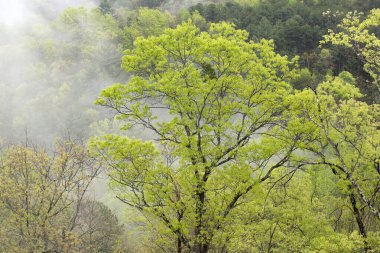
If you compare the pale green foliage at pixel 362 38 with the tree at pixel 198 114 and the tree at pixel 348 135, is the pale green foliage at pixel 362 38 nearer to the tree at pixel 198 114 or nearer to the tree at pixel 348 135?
the tree at pixel 348 135

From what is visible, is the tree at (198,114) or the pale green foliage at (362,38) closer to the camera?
the pale green foliage at (362,38)

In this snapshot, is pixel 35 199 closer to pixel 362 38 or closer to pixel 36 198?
pixel 36 198

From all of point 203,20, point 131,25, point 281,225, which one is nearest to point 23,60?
point 131,25

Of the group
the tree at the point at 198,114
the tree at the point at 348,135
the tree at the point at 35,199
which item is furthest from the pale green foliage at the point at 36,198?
the tree at the point at 348,135

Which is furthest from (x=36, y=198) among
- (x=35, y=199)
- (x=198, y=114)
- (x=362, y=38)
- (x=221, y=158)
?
(x=362, y=38)

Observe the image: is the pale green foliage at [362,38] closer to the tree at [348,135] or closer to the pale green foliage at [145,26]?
the tree at [348,135]

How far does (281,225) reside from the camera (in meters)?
21.0

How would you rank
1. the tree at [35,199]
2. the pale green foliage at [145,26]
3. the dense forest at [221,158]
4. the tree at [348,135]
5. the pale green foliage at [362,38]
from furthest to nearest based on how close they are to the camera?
1. the pale green foliage at [145,26]
2. the tree at [35,199]
3. the dense forest at [221,158]
4. the tree at [348,135]
5. the pale green foliage at [362,38]

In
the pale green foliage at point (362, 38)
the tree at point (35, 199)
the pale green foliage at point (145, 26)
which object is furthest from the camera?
the pale green foliage at point (145, 26)

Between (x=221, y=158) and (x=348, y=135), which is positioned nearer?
(x=221, y=158)

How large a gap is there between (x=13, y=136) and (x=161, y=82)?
82168mm

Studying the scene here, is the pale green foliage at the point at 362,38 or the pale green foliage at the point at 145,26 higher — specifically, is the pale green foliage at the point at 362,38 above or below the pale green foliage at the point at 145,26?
below

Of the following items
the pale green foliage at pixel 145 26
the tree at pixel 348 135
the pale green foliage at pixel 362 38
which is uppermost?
the pale green foliage at pixel 145 26

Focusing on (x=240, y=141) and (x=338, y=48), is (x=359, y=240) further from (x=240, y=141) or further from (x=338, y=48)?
(x=338, y=48)
